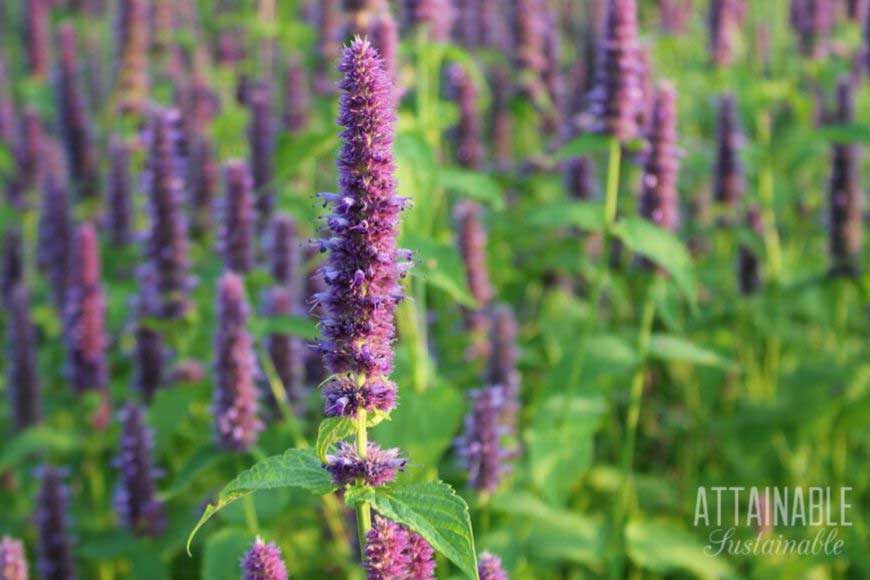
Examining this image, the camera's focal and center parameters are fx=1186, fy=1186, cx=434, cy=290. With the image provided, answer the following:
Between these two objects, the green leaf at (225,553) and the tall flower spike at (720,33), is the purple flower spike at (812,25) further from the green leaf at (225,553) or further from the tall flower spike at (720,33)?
the green leaf at (225,553)

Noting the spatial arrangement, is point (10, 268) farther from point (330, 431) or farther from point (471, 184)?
point (330, 431)

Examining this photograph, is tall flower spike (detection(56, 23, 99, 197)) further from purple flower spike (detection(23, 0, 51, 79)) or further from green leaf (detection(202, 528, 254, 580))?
green leaf (detection(202, 528, 254, 580))

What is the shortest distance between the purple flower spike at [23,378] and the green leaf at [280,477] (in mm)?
3058

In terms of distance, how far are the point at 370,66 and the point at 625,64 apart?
2.36 meters

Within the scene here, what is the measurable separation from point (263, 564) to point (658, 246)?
212 cm

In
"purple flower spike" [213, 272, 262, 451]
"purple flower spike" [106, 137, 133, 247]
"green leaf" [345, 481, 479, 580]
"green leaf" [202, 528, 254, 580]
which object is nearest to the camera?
"green leaf" [345, 481, 479, 580]

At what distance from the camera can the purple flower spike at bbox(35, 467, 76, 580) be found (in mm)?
4016

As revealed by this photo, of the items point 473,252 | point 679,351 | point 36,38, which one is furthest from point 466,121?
point 36,38

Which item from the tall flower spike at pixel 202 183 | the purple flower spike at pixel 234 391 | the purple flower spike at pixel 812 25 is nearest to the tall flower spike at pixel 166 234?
the tall flower spike at pixel 202 183

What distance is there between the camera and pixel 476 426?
3744mm

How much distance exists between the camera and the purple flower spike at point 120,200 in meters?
6.17

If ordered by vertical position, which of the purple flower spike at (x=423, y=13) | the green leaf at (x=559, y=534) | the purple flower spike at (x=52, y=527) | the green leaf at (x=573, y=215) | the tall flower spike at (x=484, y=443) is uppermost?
the purple flower spike at (x=423, y=13)

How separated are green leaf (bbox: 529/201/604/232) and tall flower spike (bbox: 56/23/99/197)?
3537 millimetres

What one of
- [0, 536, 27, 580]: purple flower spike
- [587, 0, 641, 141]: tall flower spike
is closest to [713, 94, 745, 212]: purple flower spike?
[587, 0, 641, 141]: tall flower spike
